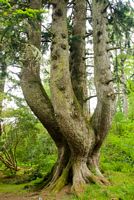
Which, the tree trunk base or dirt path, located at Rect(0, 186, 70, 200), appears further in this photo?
the tree trunk base

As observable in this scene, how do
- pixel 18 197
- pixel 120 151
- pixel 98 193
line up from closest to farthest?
pixel 98 193
pixel 18 197
pixel 120 151

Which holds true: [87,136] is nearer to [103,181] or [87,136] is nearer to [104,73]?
[103,181]

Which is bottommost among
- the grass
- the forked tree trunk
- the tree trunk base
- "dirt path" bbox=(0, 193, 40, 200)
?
"dirt path" bbox=(0, 193, 40, 200)

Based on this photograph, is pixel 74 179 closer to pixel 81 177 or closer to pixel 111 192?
pixel 81 177

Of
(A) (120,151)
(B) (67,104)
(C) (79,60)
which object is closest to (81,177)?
(B) (67,104)

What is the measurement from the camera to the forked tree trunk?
27.7ft

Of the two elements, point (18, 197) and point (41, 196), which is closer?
point (41, 196)

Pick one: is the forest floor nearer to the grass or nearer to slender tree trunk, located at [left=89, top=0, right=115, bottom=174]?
the grass

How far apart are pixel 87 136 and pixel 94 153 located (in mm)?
1058

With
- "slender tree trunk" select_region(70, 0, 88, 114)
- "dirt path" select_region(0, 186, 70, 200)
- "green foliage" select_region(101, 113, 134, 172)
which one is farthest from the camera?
"green foliage" select_region(101, 113, 134, 172)

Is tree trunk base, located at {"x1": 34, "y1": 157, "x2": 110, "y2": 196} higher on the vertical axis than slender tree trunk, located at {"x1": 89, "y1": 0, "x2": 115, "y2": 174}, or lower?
lower

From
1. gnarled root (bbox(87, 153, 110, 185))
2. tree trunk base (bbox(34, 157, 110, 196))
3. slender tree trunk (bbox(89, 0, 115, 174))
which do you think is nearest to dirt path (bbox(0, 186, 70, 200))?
tree trunk base (bbox(34, 157, 110, 196))

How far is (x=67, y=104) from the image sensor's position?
841cm

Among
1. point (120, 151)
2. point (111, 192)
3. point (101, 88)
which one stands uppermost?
point (101, 88)
